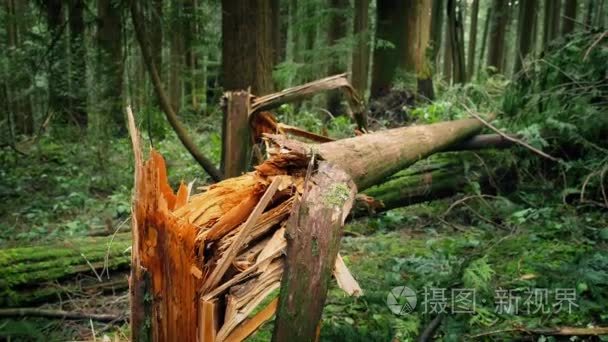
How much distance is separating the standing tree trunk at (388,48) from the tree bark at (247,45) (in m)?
4.28

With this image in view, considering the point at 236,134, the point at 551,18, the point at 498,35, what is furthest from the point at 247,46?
the point at 551,18

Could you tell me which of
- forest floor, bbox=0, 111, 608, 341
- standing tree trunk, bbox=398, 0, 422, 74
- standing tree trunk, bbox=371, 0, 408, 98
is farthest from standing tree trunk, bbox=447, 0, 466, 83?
forest floor, bbox=0, 111, 608, 341

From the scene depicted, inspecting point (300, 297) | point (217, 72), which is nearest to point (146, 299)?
point (300, 297)

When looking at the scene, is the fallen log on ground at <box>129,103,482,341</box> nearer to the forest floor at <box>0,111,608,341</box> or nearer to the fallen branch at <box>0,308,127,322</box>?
the forest floor at <box>0,111,608,341</box>

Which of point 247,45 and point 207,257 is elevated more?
point 247,45

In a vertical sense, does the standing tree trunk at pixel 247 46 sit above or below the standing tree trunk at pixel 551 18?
below

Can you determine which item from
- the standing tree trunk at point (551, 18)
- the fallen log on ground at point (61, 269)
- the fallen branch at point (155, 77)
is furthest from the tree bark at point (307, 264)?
the standing tree trunk at point (551, 18)

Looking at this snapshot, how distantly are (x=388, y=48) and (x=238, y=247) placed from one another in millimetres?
8738

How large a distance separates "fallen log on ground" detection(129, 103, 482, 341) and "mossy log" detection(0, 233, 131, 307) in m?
1.62

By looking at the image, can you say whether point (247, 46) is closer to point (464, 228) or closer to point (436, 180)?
point (436, 180)

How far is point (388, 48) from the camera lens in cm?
1023

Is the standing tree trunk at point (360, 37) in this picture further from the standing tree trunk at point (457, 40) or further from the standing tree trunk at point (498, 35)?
the standing tree trunk at point (498, 35)

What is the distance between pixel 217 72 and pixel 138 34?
1270 centimetres

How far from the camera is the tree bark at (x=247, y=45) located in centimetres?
620
